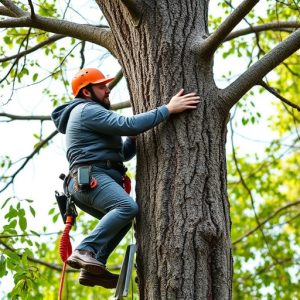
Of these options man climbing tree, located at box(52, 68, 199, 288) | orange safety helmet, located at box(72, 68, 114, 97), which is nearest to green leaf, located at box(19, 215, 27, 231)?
man climbing tree, located at box(52, 68, 199, 288)

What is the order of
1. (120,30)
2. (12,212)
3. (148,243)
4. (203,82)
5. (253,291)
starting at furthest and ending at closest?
(253,291), (12,212), (120,30), (203,82), (148,243)

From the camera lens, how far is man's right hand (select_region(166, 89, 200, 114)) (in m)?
4.35

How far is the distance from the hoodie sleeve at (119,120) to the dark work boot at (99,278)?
0.87 meters

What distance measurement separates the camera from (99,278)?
449 centimetres

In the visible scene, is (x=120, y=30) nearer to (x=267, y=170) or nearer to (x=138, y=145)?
(x=138, y=145)

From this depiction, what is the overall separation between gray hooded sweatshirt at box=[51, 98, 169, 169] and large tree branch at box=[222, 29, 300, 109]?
0.43 metres

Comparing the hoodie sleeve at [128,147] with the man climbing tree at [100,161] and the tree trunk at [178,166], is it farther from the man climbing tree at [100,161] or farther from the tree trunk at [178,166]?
the tree trunk at [178,166]


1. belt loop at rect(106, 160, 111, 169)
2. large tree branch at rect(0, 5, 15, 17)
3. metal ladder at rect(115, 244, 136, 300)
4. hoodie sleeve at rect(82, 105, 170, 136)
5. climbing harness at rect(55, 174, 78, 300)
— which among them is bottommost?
metal ladder at rect(115, 244, 136, 300)

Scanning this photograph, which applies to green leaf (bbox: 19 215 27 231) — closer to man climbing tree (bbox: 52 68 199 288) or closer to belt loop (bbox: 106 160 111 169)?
man climbing tree (bbox: 52 68 199 288)

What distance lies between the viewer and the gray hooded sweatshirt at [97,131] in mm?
4457

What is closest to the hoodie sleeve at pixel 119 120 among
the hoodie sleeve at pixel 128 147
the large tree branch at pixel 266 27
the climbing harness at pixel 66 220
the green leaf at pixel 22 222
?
the hoodie sleeve at pixel 128 147

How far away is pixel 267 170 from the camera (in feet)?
45.9

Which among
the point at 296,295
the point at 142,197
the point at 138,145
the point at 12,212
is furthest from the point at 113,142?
the point at 296,295

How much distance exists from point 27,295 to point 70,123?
195 centimetres
